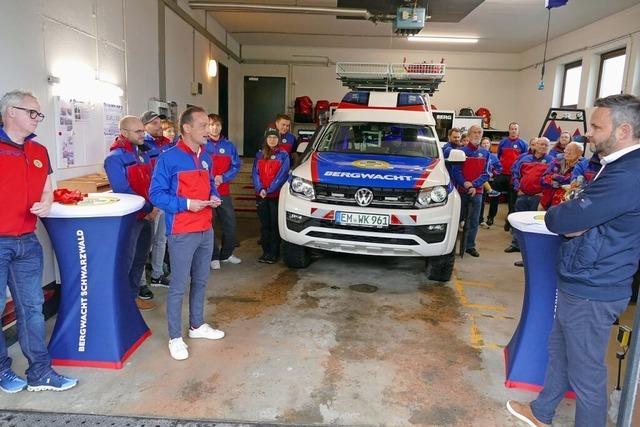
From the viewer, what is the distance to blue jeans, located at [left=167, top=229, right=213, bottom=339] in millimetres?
2869

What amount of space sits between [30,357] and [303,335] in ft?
5.63

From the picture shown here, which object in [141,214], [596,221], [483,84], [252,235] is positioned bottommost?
[252,235]

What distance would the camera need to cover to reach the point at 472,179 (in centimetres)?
572

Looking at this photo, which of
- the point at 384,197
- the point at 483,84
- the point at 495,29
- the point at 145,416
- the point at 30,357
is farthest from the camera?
the point at 483,84

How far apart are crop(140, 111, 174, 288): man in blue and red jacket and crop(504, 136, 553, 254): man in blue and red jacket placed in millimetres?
4259

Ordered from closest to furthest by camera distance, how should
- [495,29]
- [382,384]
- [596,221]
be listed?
[596,221]
[382,384]
[495,29]

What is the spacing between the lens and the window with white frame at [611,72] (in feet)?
27.7

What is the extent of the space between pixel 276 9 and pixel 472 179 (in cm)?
466

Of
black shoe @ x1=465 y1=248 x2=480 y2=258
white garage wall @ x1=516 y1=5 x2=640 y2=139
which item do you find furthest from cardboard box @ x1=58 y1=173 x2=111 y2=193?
white garage wall @ x1=516 y1=5 x2=640 y2=139

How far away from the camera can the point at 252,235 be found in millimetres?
6594

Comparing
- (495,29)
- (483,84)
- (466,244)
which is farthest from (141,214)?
(483,84)

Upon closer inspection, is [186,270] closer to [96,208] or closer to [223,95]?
[96,208]

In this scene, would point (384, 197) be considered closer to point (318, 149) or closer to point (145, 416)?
point (318, 149)

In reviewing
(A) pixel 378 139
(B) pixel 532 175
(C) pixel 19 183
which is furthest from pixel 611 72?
(C) pixel 19 183
